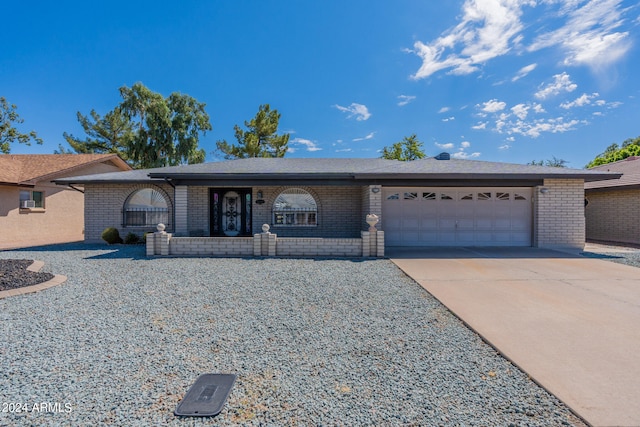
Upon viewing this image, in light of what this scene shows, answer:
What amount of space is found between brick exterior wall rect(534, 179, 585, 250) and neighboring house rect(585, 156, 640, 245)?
371cm

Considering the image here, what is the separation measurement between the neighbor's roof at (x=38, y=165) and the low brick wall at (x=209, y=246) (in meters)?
10.3

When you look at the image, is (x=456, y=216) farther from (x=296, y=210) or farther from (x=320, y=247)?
(x=296, y=210)

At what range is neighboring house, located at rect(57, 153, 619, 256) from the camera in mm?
9859

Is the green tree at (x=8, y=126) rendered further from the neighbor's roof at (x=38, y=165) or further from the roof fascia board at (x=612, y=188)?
the roof fascia board at (x=612, y=188)

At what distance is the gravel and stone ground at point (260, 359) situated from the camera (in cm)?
222

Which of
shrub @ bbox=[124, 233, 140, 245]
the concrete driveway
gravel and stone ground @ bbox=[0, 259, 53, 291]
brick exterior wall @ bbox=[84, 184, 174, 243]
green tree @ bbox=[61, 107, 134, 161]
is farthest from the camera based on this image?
green tree @ bbox=[61, 107, 134, 161]

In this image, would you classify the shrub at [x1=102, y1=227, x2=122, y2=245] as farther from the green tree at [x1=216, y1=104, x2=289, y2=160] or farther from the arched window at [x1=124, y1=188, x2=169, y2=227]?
the green tree at [x1=216, y1=104, x2=289, y2=160]

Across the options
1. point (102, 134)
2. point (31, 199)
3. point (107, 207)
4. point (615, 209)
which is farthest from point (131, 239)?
point (102, 134)

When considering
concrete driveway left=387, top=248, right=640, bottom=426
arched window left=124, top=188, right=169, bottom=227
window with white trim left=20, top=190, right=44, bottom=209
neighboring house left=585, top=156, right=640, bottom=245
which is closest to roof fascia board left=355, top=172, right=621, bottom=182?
concrete driveway left=387, top=248, right=640, bottom=426

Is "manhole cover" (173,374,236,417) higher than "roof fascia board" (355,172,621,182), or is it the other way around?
"roof fascia board" (355,172,621,182)

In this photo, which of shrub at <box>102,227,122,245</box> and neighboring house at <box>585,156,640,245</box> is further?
neighboring house at <box>585,156,640,245</box>

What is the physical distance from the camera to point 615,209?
42.6ft

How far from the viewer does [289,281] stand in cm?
619

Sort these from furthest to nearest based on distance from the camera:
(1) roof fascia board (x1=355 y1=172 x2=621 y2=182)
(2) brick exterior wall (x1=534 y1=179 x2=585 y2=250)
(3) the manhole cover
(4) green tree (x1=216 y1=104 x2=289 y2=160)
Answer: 1. (4) green tree (x1=216 y1=104 x2=289 y2=160)
2. (2) brick exterior wall (x1=534 y1=179 x2=585 y2=250)
3. (1) roof fascia board (x1=355 y1=172 x2=621 y2=182)
4. (3) the manhole cover
